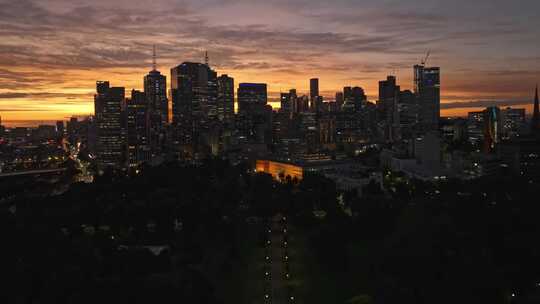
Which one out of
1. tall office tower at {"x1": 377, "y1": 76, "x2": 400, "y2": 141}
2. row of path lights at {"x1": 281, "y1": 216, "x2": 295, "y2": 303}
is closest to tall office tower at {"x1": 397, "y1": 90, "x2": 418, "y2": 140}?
tall office tower at {"x1": 377, "y1": 76, "x2": 400, "y2": 141}

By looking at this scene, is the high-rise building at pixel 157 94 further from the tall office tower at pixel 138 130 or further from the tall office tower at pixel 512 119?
the tall office tower at pixel 512 119

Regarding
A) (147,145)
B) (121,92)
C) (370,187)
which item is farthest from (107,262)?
(121,92)

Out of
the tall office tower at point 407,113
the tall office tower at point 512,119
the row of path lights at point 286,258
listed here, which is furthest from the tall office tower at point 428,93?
the row of path lights at point 286,258

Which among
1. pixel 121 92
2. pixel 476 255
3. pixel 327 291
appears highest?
pixel 121 92

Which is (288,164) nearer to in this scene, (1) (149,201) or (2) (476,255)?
(1) (149,201)

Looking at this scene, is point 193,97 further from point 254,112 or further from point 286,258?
point 286,258

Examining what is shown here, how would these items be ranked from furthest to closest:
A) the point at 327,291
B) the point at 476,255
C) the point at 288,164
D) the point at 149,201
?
1. the point at 288,164
2. the point at 149,201
3. the point at 327,291
4. the point at 476,255
